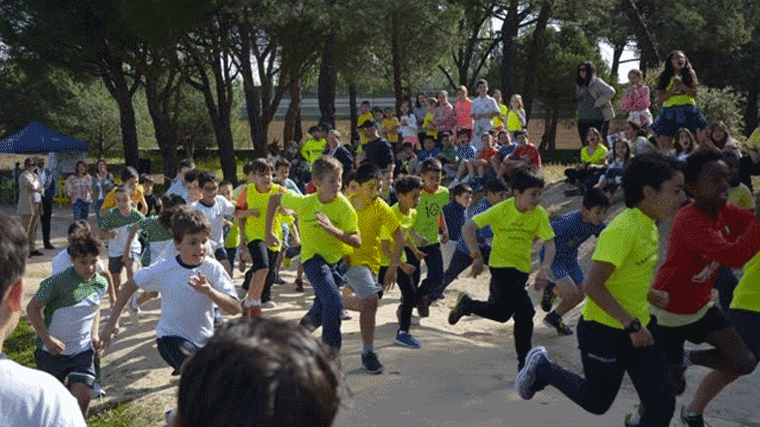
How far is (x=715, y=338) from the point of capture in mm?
5715

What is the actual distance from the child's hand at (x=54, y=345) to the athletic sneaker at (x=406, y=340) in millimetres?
3689

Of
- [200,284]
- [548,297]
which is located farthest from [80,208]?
[200,284]

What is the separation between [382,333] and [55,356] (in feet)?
13.7

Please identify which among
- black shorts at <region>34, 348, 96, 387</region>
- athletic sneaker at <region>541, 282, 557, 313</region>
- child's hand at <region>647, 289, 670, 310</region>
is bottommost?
athletic sneaker at <region>541, 282, 557, 313</region>

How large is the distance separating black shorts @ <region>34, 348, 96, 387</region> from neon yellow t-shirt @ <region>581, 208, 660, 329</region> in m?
3.30

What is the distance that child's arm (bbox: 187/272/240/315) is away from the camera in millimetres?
5730

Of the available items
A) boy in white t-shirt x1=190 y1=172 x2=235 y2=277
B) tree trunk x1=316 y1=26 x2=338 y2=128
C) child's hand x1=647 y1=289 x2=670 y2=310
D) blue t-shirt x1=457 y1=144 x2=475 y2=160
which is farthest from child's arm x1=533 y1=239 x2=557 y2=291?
tree trunk x1=316 y1=26 x2=338 y2=128

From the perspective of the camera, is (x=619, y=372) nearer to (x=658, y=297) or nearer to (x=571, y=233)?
(x=658, y=297)

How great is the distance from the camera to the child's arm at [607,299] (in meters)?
5.07

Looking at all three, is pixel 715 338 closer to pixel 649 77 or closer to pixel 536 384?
pixel 536 384

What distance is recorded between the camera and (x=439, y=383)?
7586mm

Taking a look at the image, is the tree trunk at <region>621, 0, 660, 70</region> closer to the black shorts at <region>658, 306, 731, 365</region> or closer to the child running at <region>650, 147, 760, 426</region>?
the child running at <region>650, 147, 760, 426</region>

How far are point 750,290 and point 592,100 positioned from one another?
10756 mm

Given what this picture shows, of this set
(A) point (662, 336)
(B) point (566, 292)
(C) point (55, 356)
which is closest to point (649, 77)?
(B) point (566, 292)
